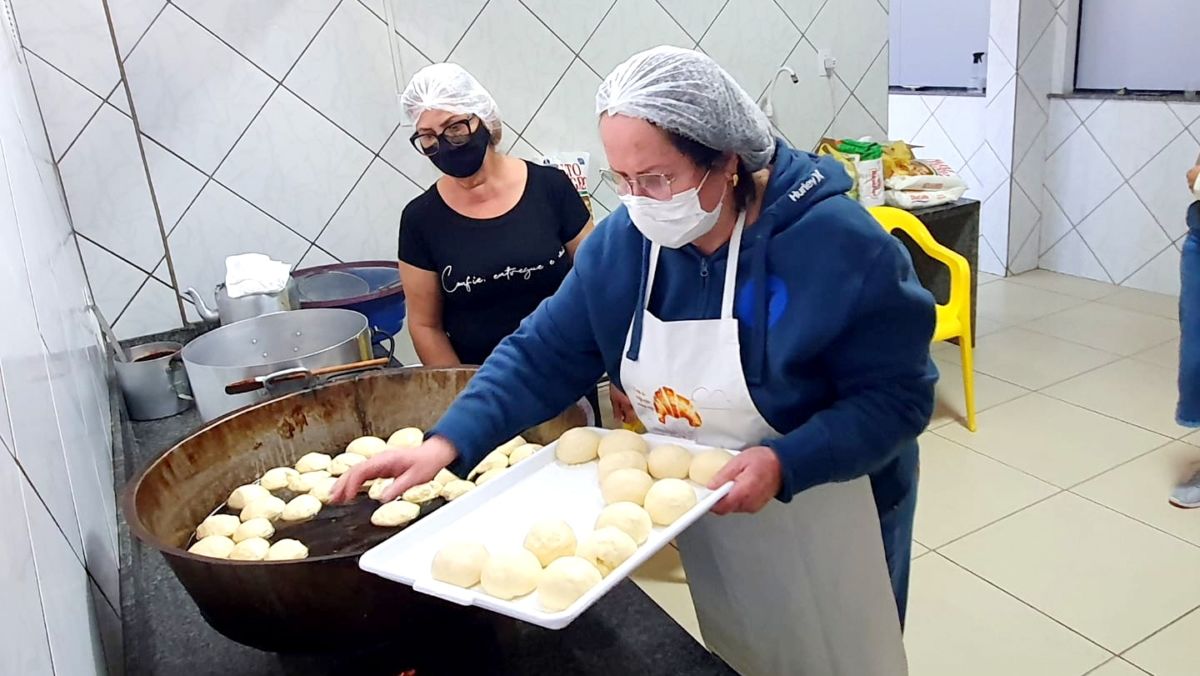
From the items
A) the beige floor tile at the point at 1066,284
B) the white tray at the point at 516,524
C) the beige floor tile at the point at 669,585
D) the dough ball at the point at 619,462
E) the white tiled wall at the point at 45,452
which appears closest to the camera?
the white tiled wall at the point at 45,452

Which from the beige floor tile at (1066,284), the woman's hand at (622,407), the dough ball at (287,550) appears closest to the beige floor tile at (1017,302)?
the beige floor tile at (1066,284)

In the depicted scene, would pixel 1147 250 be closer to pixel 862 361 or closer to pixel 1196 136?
pixel 1196 136

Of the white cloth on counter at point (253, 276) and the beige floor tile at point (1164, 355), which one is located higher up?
the white cloth on counter at point (253, 276)

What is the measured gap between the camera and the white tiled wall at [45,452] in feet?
1.89

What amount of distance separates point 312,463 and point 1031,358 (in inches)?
106

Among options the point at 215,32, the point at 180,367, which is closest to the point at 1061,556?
the point at 180,367

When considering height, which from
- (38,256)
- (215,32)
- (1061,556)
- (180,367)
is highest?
(215,32)

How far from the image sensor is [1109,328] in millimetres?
3264

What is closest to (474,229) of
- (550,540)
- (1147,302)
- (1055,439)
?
(550,540)

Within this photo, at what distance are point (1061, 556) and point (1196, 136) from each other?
2076 millimetres

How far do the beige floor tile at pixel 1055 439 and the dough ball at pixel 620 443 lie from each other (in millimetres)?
1767

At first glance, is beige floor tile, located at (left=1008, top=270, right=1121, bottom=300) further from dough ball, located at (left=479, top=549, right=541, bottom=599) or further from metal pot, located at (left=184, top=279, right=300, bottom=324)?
dough ball, located at (left=479, top=549, right=541, bottom=599)

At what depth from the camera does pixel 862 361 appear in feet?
2.93

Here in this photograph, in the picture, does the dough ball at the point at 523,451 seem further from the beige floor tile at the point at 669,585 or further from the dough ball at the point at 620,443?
the beige floor tile at the point at 669,585
